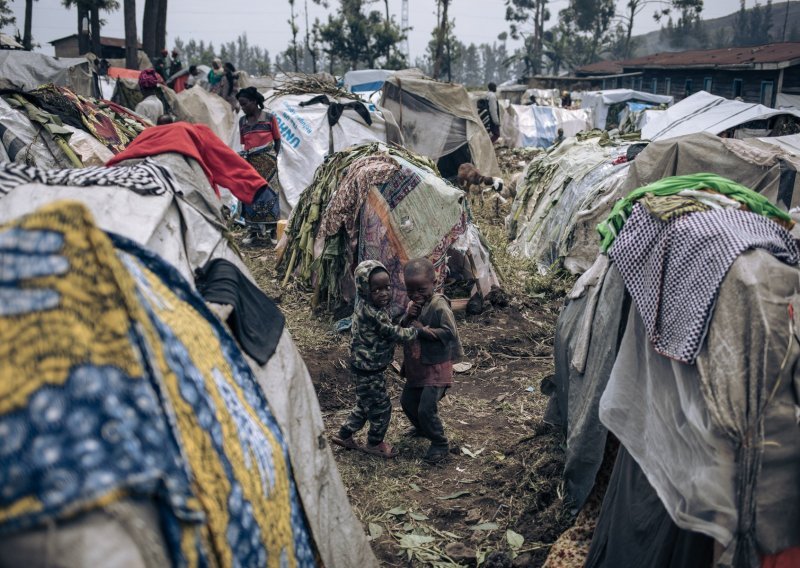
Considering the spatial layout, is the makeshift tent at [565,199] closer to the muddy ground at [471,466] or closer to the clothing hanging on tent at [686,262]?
the muddy ground at [471,466]

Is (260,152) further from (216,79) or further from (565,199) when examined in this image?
(216,79)

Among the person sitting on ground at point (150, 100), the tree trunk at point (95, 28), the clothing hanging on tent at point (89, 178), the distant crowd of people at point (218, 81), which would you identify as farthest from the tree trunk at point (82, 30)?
the clothing hanging on tent at point (89, 178)

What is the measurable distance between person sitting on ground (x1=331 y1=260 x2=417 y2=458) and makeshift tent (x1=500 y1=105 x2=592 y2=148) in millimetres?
19996

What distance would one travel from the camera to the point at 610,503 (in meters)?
3.12

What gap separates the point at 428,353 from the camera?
4.43m

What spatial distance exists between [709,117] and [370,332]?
9614 mm

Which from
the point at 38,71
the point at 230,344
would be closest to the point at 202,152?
the point at 230,344

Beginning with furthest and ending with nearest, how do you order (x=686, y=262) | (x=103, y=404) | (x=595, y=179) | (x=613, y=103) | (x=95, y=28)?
(x=613, y=103)
(x=95, y=28)
(x=595, y=179)
(x=686, y=262)
(x=103, y=404)

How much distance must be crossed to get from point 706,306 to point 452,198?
4.45 meters

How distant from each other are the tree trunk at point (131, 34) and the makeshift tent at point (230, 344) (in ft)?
67.5

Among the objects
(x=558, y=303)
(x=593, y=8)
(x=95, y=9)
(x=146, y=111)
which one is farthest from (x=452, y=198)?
(x=593, y=8)

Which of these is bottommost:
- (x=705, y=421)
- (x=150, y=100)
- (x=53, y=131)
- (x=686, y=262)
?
(x=705, y=421)

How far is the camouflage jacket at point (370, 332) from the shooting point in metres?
4.24

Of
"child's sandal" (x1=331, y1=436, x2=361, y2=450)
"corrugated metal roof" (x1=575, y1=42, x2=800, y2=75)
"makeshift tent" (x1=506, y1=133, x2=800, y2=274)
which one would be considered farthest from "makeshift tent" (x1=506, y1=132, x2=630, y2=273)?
"corrugated metal roof" (x1=575, y1=42, x2=800, y2=75)
